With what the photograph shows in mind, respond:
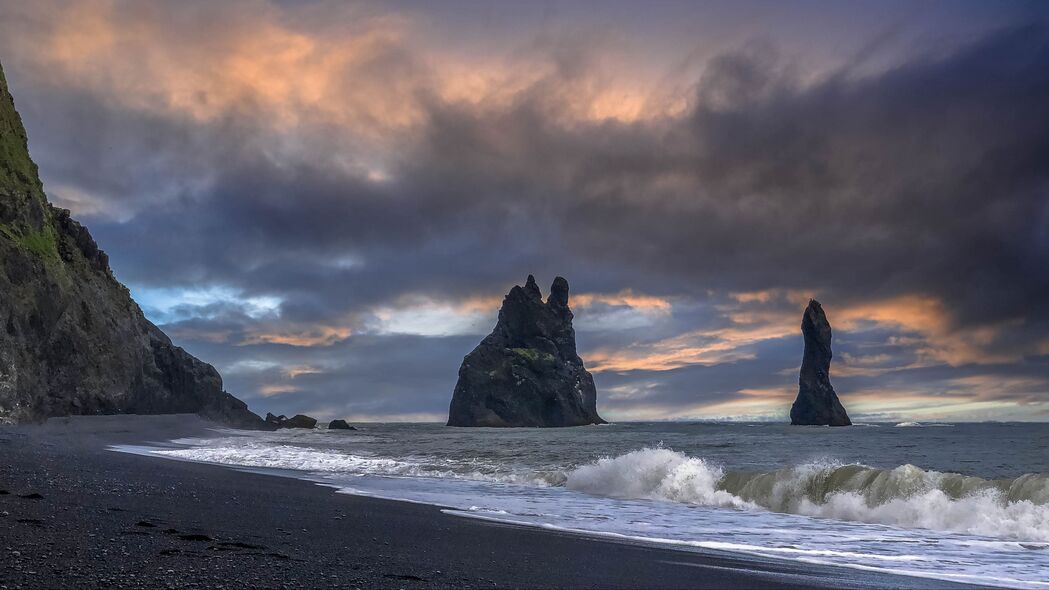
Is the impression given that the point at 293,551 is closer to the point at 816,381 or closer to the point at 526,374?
the point at 526,374

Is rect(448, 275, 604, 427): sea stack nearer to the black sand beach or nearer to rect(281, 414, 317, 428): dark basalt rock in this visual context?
rect(281, 414, 317, 428): dark basalt rock

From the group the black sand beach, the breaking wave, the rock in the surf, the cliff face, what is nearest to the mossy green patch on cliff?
the cliff face

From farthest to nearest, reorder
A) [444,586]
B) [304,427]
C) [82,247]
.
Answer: [304,427] < [82,247] < [444,586]

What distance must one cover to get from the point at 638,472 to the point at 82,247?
2596 inches

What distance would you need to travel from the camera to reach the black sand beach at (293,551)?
536 centimetres

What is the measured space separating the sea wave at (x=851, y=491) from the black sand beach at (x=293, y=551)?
24.7 feet

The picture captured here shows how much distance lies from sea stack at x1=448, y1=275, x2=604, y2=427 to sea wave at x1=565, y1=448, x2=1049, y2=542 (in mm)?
131226

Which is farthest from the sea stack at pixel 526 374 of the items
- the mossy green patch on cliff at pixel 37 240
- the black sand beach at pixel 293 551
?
the black sand beach at pixel 293 551

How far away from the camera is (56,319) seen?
1875 inches

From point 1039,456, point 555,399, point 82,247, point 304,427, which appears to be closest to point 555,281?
point 555,399

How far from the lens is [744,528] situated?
12.3 metres

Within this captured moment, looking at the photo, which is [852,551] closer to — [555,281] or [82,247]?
[82,247]

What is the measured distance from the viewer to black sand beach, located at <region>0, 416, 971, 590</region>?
536 centimetres

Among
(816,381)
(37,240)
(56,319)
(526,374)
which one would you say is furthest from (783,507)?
(816,381)
